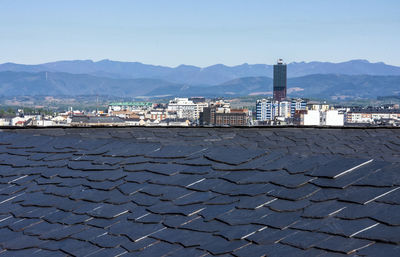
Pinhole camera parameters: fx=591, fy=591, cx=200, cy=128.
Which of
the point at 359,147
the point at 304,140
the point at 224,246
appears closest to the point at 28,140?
the point at 304,140

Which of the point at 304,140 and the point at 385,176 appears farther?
the point at 304,140

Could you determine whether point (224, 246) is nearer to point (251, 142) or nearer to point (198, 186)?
point (198, 186)

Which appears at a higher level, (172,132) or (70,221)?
(172,132)

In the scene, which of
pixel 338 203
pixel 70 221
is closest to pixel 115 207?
pixel 70 221

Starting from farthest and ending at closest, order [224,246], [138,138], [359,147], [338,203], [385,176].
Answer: [138,138] → [359,147] → [385,176] → [338,203] → [224,246]

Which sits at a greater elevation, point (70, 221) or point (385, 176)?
point (385, 176)

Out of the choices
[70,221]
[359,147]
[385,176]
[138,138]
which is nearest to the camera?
[385,176]

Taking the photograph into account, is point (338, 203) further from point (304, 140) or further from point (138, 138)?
point (138, 138)
